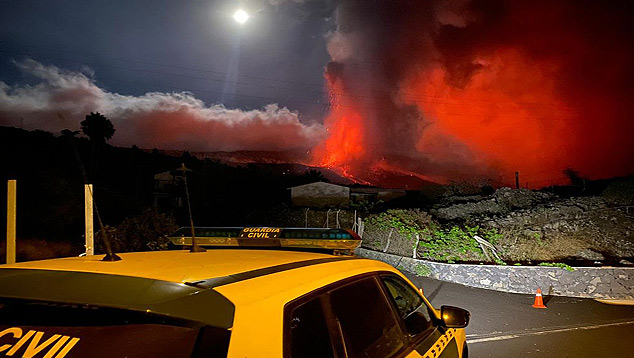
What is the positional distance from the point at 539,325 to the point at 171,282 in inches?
332

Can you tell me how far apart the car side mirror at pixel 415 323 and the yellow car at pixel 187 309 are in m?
0.42

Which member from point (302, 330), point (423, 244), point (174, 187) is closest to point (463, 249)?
point (423, 244)

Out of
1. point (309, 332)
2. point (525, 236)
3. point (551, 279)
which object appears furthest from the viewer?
point (525, 236)

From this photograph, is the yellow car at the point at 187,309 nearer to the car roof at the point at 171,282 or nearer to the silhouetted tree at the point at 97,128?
the car roof at the point at 171,282

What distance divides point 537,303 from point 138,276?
999cm

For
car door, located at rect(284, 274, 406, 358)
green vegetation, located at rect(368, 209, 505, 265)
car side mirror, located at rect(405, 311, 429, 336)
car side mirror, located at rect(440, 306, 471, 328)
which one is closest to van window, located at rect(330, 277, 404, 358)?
car door, located at rect(284, 274, 406, 358)

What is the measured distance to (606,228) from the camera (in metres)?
16.5

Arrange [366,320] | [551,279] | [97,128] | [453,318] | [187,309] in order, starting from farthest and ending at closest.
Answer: [97,128] → [551,279] → [453,318] → [366,320] → [187,309]

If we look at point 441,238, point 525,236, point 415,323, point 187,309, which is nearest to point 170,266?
point 187,309

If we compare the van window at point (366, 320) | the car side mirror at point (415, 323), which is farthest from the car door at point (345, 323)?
the car side mirror at point (415, 323)

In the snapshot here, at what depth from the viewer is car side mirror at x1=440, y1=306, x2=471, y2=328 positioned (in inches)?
129

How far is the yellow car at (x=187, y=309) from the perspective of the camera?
60.5 inches

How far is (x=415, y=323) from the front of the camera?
3.12 m

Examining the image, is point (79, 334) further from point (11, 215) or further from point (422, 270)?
point (422, 270)
